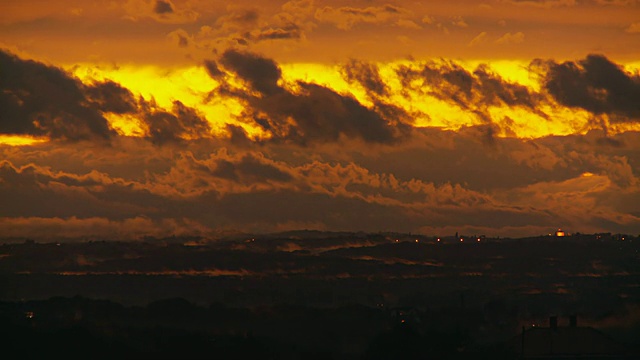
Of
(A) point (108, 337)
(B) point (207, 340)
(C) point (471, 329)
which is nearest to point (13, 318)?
(A) point (108, 337)

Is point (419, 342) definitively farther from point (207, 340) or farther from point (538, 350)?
point (207, 340)

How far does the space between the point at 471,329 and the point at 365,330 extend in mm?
12087

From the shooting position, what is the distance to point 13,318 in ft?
629

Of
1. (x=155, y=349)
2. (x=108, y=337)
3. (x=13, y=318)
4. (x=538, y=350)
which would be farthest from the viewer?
(x=13, y=318)

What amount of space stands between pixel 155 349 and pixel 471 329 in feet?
165

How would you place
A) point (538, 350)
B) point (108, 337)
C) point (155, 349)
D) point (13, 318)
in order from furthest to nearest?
point (13, 318) < point (108, 337) < point (155, 349) < point (538, 350)

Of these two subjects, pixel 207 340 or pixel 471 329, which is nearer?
pixel 207 340

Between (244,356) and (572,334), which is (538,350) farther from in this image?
(244,356)

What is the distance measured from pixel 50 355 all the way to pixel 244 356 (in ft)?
56.3

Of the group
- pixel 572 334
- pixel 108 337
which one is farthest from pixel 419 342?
pixel 108 337

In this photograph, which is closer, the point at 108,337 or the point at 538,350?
the point at 538,350

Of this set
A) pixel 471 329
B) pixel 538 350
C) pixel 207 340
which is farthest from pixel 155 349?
pixel 471 329

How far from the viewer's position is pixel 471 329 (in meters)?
194

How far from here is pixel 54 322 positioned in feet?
635
